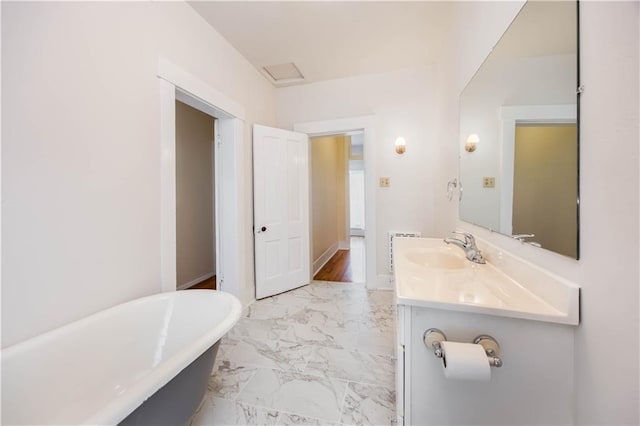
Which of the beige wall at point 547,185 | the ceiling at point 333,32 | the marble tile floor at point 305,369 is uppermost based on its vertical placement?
the ceiling at point 333,32

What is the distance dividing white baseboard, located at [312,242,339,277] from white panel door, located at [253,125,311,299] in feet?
2.14

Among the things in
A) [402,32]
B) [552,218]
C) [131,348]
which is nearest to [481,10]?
[402,32]

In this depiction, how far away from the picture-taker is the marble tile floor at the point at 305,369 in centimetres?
130

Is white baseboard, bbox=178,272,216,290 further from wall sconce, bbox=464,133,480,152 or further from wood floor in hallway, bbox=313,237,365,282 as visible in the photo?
wall sconce, bbox=464,133,480,152

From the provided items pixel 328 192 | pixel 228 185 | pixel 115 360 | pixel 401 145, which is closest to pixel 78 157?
pixel 115 360

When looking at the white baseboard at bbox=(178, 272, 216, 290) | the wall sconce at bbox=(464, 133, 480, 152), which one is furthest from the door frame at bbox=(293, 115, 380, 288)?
the white baseboard at bbox=(178, 272, 216, 290)

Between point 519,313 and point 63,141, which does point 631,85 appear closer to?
point 519,313

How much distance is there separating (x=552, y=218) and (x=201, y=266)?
12.6ft

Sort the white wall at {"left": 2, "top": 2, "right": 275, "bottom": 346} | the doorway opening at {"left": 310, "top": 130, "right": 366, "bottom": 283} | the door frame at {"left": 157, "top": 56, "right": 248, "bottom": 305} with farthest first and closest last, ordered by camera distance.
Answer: the doorway opening at {"left": 310, "top": 130, "right": 366, "bottom": 283}
the door frame at {"left": 157, "top": 56, "right": 248, "bottom": 305}
the white wall at {"left": 2, "top": 2, "right": 275, "bottom": 346}

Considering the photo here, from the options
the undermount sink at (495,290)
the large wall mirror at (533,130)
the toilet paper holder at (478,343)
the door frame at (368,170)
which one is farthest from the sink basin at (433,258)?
the door frame at (368,170)

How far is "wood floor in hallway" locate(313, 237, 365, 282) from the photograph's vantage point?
11.8ft

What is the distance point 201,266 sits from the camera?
359 centimetres

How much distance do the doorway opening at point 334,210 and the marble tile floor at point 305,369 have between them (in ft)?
4.02

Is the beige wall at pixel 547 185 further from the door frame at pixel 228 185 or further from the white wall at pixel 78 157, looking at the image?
the door frame at pixel 228 185
